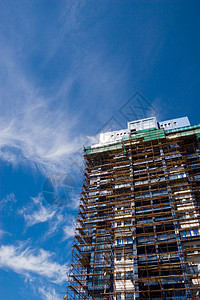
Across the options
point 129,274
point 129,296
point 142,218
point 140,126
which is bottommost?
point 129,296

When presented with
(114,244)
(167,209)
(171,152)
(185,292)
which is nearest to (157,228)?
(167,209)

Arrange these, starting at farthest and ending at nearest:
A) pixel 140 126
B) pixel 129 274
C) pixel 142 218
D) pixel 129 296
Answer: pixel 140 126 → pixel 142 218 → pixel 129 274 → pixel 129 296

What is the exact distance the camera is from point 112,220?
34.2 meters

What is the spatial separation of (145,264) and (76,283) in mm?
9070

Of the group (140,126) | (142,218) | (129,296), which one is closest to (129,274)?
(129,296)

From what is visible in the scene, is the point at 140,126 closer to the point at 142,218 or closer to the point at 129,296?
the point at 142,218

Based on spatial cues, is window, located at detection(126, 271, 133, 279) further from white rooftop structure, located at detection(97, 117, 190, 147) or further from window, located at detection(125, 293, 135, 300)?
white rooftop structure, located at detection(97, 117, 190, 147)

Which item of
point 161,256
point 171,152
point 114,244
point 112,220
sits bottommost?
point 161,256

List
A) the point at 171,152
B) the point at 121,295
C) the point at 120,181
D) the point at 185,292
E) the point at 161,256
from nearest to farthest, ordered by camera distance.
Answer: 1. the point at 185,292
2. the point at 121,295
3. the point at 161,256
4. the point at 120,181
5. the point at 171,152

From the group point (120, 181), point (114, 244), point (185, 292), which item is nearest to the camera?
point (185, 292)

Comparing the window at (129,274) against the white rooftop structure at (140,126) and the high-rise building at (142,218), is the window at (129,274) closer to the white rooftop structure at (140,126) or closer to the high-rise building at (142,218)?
the high-rise building at (142,218)

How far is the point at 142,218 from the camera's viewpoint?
33.9 m

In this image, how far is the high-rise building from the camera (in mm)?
27906

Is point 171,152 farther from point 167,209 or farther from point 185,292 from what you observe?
point 185,292
